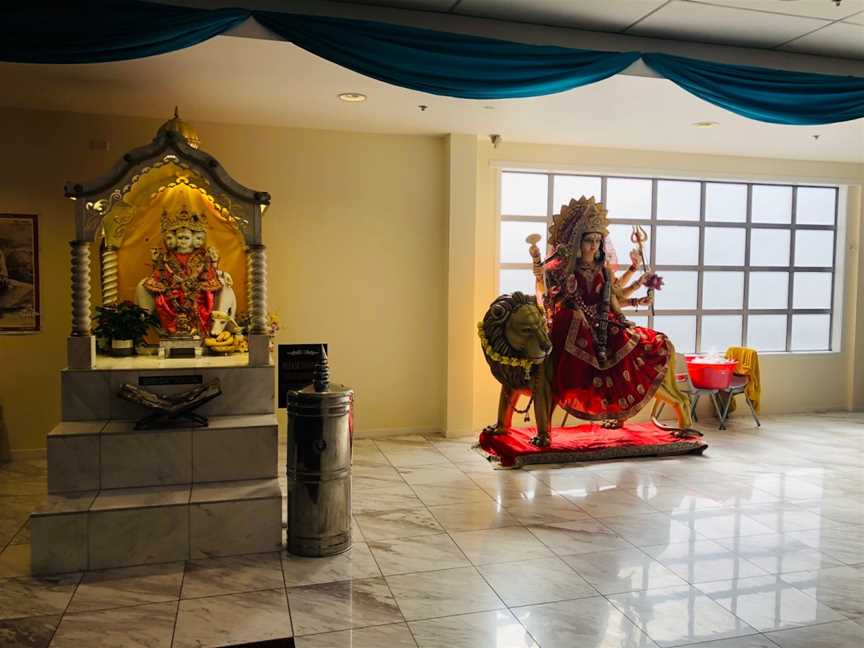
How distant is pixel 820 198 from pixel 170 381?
8096mm

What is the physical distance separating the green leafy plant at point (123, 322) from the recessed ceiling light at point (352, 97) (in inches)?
90.0

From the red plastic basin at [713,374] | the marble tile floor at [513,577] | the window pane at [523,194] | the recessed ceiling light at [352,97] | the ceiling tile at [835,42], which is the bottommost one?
the marble tile floor at [513,577]

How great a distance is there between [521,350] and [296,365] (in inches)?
85.7

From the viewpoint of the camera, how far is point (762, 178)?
8.34 metres

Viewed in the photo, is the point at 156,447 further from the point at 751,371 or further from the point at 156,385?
the point at 751,371

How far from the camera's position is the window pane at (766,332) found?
863 centimetres

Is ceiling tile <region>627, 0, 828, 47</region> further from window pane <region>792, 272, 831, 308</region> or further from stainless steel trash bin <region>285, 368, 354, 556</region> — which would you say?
window pane <region>792, 272, 831, 308</region>

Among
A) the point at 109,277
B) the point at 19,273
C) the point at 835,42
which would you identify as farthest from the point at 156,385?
the point at 835,42

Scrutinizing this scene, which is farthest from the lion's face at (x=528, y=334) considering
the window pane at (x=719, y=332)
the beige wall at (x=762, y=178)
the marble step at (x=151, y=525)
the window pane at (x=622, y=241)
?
the window pane at (x=719, y=332)

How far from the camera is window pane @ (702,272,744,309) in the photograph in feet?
27.6

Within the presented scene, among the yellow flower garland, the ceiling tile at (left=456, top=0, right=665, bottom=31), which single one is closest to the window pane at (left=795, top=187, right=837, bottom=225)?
the yellow flower garland

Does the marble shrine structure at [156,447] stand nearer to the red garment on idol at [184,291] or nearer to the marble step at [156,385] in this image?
the marble step at [156,385]

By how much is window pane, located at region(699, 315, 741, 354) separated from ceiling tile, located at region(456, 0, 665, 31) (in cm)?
474

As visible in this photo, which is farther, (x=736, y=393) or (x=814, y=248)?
(x=814, y=248)
